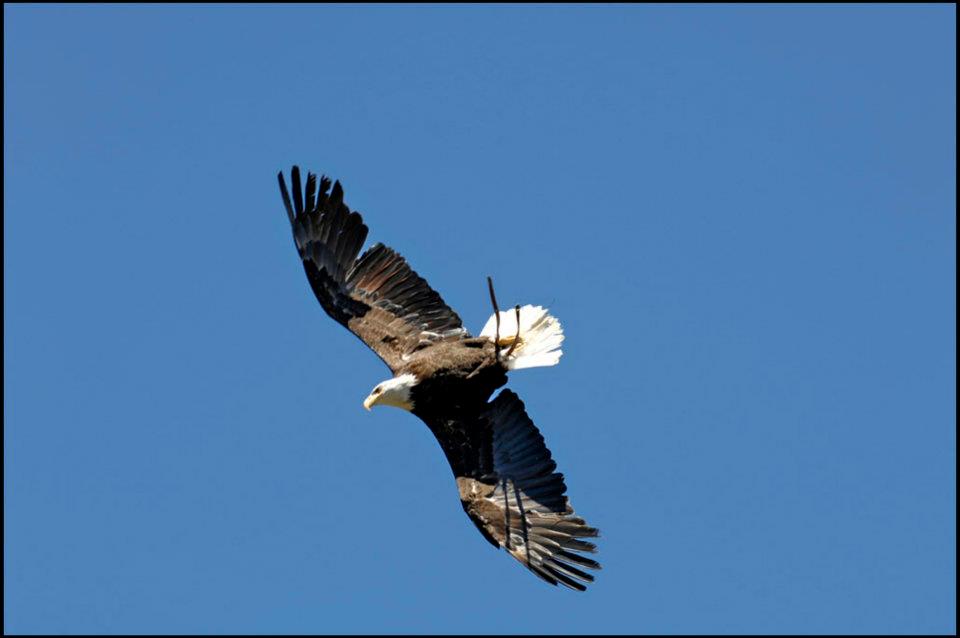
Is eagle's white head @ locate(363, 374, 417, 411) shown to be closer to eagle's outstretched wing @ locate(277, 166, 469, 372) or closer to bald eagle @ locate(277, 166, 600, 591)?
bald eagle @ locate(277, 166, 600, 591)

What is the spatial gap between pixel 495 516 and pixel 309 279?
7.51 ft

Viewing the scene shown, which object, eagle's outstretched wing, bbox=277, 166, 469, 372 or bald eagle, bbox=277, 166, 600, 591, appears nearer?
bald eagle, bbox=277, 166, 600, 591

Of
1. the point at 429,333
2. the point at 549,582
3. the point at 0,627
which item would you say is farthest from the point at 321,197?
the point at 0,627

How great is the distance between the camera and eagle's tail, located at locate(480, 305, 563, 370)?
11828 millimetres

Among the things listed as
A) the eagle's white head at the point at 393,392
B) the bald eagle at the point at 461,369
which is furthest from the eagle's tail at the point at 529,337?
the eagle's white head at the point at 393,392

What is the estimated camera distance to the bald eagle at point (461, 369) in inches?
456

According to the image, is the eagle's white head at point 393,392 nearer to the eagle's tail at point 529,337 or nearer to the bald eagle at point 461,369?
the bald eagle at point 461,369

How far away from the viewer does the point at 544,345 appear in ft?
39.1

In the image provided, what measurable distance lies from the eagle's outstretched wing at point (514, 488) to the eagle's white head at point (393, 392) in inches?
11.0

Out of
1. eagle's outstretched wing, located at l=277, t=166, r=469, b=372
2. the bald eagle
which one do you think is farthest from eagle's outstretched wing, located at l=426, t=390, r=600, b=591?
eagle's outstretched wing, located at l=277, t=166, r=469, b=372

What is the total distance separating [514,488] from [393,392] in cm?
105

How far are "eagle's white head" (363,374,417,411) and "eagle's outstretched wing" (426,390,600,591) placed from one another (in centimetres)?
28

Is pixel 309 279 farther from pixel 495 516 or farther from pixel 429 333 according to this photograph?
pixel 495 516

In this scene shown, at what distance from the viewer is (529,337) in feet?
39.3
